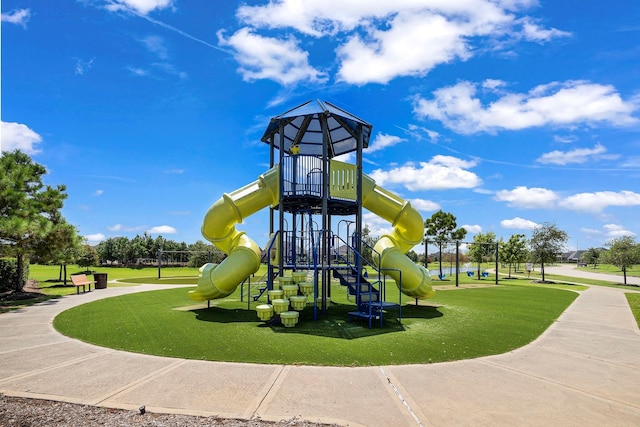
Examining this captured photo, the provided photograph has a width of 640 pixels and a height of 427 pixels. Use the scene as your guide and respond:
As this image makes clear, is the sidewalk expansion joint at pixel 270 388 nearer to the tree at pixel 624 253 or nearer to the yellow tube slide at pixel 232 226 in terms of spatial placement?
the yellow tube slide at pixel 232 226

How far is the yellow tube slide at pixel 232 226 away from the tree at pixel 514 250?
4046cm

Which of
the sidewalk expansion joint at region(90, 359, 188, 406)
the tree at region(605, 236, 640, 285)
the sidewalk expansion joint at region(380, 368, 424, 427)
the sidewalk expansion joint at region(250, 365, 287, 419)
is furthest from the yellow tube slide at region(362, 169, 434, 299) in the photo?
the tree at region(605, 236, 640, 285)

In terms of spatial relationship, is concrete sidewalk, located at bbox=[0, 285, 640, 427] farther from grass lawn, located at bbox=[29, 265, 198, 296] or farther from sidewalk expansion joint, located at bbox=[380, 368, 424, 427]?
grass lawn, located at bbox=[29, 265, 198, 296]

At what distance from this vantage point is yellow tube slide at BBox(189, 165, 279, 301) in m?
13.3

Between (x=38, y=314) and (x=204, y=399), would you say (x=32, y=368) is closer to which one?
(x=204, y=399)

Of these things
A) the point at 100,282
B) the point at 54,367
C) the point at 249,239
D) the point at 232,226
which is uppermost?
the point at 232,226

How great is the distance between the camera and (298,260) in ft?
53.3

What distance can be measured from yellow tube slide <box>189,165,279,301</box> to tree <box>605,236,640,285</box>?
3475cm

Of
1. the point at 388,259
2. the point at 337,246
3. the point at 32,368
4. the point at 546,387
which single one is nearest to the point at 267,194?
the point at 337,246

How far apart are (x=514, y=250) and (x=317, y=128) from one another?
128ft

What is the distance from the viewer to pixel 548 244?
3591 cm

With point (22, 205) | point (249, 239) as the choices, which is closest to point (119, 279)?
point (22, 205)

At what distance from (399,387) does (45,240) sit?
20.8 meters

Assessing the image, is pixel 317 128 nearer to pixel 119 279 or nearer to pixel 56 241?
pixel 56 241
